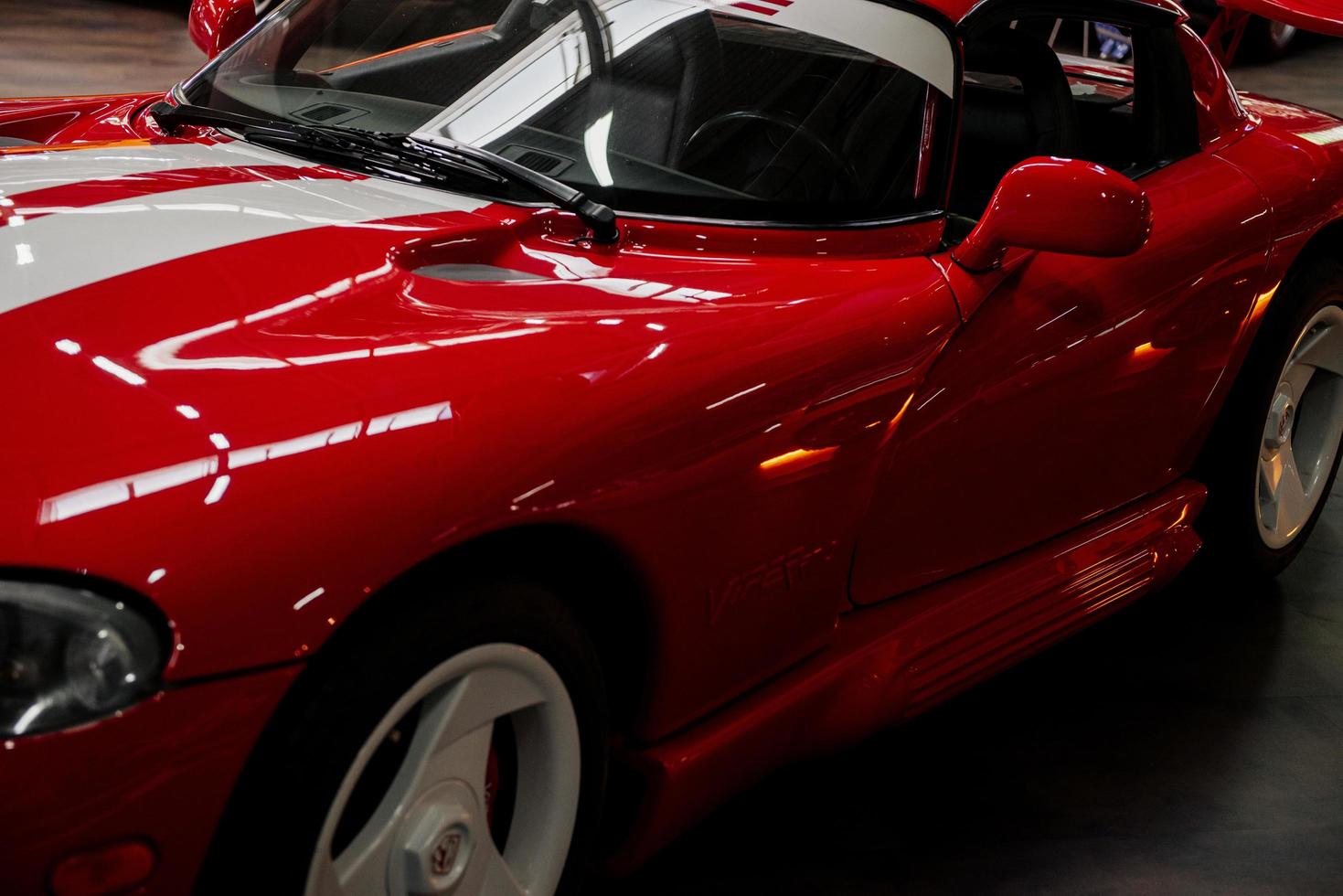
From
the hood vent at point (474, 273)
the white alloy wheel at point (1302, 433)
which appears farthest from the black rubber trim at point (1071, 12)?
the hood vent at point (474, 273)

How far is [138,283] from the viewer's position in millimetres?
1475

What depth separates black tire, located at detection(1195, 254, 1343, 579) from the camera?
265 centimetres

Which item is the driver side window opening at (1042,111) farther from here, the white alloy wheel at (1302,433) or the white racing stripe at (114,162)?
the white racing stripe at (114,162)

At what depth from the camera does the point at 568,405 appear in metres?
1.40

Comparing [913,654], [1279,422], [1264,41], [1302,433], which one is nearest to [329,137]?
[913,654]

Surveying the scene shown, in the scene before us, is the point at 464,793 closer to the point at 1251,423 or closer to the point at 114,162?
the point at 114,162

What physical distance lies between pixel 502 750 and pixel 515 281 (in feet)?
1.71

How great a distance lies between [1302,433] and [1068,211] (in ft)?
4.85

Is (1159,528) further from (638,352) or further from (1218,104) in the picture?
(638,352)

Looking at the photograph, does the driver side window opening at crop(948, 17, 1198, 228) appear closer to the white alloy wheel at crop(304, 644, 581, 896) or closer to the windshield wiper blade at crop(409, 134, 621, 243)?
the windshield wiper blade at crop(409, 134, 621, 243)

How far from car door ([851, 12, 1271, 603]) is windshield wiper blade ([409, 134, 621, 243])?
0.45 m

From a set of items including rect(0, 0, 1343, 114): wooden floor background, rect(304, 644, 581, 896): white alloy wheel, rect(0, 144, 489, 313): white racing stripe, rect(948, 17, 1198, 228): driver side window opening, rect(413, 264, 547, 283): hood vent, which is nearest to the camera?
rect(304, 644, 581, 896): white alloy wheel

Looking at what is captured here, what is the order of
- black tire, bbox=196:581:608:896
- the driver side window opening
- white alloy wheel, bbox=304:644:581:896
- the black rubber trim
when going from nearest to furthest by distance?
black tire, bbox=196:581:608:896 < white alloy wheel, bbox=304:644:581:896 < the black rubber trim < the driver side window opening

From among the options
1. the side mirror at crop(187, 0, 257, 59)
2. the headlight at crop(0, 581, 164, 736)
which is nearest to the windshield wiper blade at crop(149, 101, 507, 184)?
the side mirror at crop(187, 0, 257, 59)
